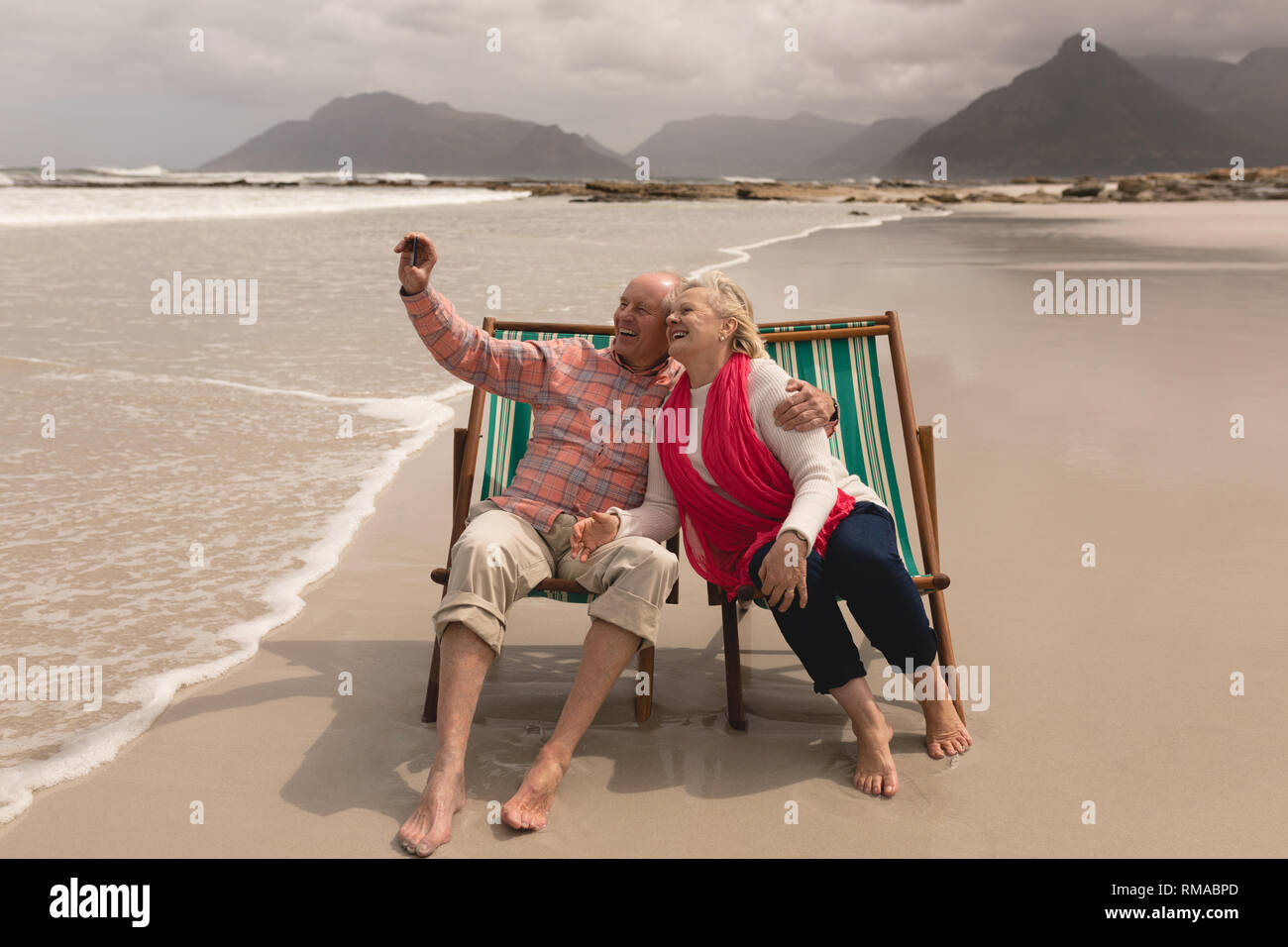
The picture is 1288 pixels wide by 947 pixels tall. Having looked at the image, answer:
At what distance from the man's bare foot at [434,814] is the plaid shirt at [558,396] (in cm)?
80

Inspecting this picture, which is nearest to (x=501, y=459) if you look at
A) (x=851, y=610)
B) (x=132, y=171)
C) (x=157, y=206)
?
(x=851, y=610)

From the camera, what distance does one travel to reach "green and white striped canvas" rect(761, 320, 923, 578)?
137 inches

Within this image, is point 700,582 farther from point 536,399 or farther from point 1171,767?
point 1171,767

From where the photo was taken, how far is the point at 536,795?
100 inches

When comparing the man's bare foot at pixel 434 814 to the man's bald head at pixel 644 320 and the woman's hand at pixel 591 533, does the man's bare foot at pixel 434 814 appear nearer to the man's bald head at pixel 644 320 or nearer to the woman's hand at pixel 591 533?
the woman's hand at pixel 591 533

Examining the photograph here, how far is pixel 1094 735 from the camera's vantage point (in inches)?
114

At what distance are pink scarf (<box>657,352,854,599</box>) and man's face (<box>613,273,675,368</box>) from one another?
11.9 inches

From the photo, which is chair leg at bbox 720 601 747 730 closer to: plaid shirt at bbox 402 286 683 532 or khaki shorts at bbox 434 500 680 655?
khaki shorts at bbox 434 500 680 655

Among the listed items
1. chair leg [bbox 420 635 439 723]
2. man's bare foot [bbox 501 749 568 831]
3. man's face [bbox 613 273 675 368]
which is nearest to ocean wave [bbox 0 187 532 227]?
man's face [bbox 613 273 675 368]

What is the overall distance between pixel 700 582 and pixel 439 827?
183 centimetres

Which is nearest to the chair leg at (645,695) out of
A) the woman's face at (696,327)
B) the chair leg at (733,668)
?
the chair leg at (733,668)

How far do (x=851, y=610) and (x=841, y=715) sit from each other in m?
0.51
